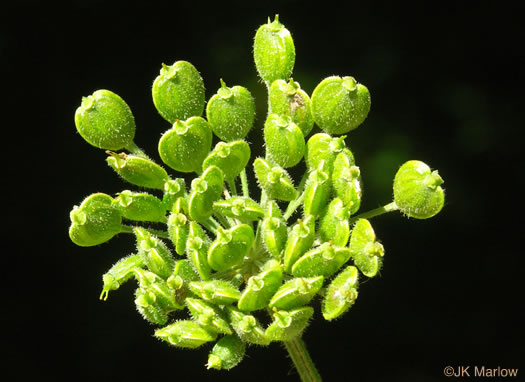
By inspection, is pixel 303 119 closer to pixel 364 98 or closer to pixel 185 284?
pixel 364 98

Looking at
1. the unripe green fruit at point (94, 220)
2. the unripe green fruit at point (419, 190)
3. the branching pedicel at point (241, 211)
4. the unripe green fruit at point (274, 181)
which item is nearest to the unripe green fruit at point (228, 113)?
the branching pedicel at point (241, 211)

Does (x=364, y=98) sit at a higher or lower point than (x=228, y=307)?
higher

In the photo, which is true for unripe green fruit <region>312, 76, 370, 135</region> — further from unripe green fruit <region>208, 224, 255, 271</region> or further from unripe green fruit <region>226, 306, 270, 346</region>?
unripe green fruit <region>226, 306, 270, 346</region>

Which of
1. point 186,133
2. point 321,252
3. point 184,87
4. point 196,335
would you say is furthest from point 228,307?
point 184,87

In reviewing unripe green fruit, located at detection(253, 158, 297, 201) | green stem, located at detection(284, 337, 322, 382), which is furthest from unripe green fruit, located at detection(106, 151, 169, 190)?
green stem, located at detection(284, 337, 322, 382)

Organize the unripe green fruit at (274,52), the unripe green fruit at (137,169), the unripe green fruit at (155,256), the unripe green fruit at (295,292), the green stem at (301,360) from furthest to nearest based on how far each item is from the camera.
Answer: the unripe green fruit at (274,52) < the green stem at (301,360) < the unripe green fruit at (137,169) < the unripe green fruit at (155,256) < the unripe green fruit at (295,292)

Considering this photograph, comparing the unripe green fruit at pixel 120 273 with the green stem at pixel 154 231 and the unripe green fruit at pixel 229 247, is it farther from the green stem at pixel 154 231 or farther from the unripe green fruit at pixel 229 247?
the unripe green fruit at pixel 229 247
